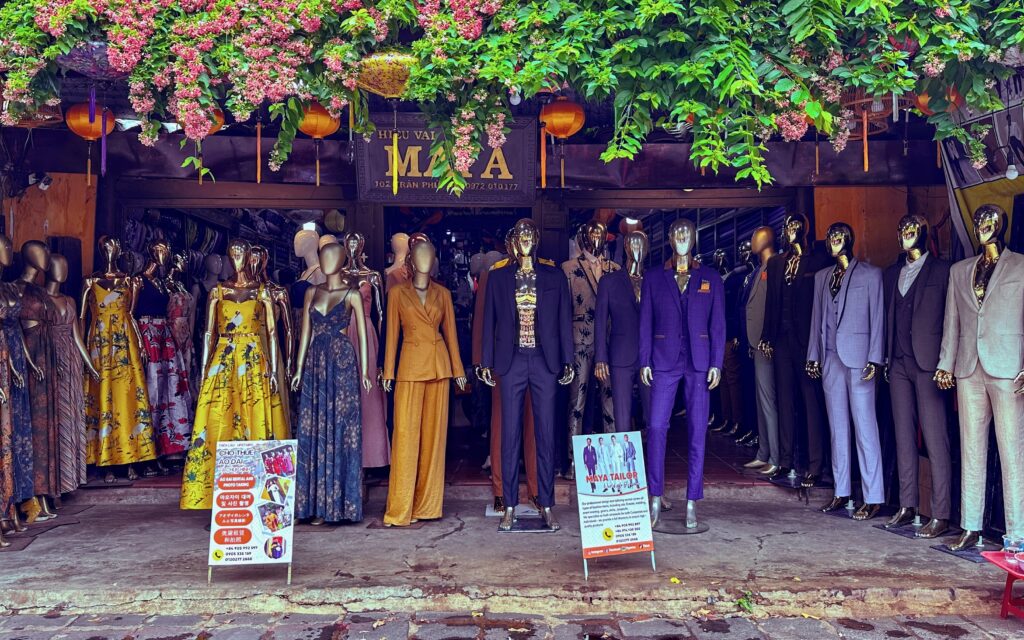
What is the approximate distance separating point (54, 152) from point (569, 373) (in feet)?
15.4

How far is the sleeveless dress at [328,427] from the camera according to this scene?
5852mm

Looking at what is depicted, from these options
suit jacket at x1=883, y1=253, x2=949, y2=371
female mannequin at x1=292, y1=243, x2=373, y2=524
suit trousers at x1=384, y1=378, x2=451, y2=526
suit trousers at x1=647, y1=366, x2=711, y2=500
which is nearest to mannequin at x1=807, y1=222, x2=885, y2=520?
suit jacket at x1=883, y1=253, x2=949, y2=371

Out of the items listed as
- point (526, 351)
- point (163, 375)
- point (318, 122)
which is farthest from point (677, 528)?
point (163, 375)

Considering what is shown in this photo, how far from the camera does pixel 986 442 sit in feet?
17.3

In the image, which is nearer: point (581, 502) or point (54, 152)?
point (581, 502)

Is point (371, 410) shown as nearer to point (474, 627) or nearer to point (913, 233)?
point (474, 627)

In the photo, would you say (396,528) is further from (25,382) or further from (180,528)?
(25,382)

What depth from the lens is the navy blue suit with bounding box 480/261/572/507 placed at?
221 inches

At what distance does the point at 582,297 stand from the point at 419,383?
5.36 feet

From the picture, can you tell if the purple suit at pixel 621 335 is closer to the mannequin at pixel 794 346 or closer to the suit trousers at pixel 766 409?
the mannequin at pixel 794 346

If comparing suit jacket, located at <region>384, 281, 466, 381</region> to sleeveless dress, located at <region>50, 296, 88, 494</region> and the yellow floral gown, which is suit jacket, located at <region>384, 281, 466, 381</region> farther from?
sleeveless dress, located at <region>50, 296, 88, 494</region>

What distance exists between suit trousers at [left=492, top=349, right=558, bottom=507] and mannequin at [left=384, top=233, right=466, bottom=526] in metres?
0.54

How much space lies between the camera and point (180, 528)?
5859 millimetres

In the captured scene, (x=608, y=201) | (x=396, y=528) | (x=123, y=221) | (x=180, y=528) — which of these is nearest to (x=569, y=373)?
(x=396, y=528)
